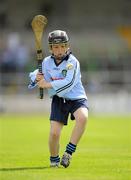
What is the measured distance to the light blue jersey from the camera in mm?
11195

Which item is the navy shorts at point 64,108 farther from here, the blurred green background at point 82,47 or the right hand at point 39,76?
the blurred green background at point 82,47

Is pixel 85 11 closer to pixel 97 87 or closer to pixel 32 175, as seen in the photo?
pixel 97 87

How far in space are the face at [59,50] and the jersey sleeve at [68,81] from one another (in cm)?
17

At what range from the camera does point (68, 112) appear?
11492mm

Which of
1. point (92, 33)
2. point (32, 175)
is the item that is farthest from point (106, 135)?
point (92, 33)

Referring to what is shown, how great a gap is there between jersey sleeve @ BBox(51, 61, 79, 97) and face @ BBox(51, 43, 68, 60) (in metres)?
0.17

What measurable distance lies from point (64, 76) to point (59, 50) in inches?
14.6

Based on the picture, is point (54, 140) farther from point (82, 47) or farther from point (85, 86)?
point (82, 47)

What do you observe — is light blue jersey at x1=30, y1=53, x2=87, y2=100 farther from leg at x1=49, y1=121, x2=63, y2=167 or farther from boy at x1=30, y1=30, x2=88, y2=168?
leg at x1=49, y1=121, x2=63, y2=167

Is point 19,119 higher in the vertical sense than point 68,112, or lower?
lower

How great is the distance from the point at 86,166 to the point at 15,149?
4012 millimetres

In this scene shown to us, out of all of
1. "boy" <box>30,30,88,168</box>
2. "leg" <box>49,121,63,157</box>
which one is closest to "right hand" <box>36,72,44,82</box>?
"boy" <box>30,30,88,168</box>

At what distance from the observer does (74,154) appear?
45.2ft

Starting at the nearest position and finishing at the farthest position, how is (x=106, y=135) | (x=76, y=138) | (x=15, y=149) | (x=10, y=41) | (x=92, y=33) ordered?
1. (x=76, y=138)
2. (x=15, y=149)
3. (x=106, y=135)
4. (x=10, y=41)
5. (x=92, y=33)
